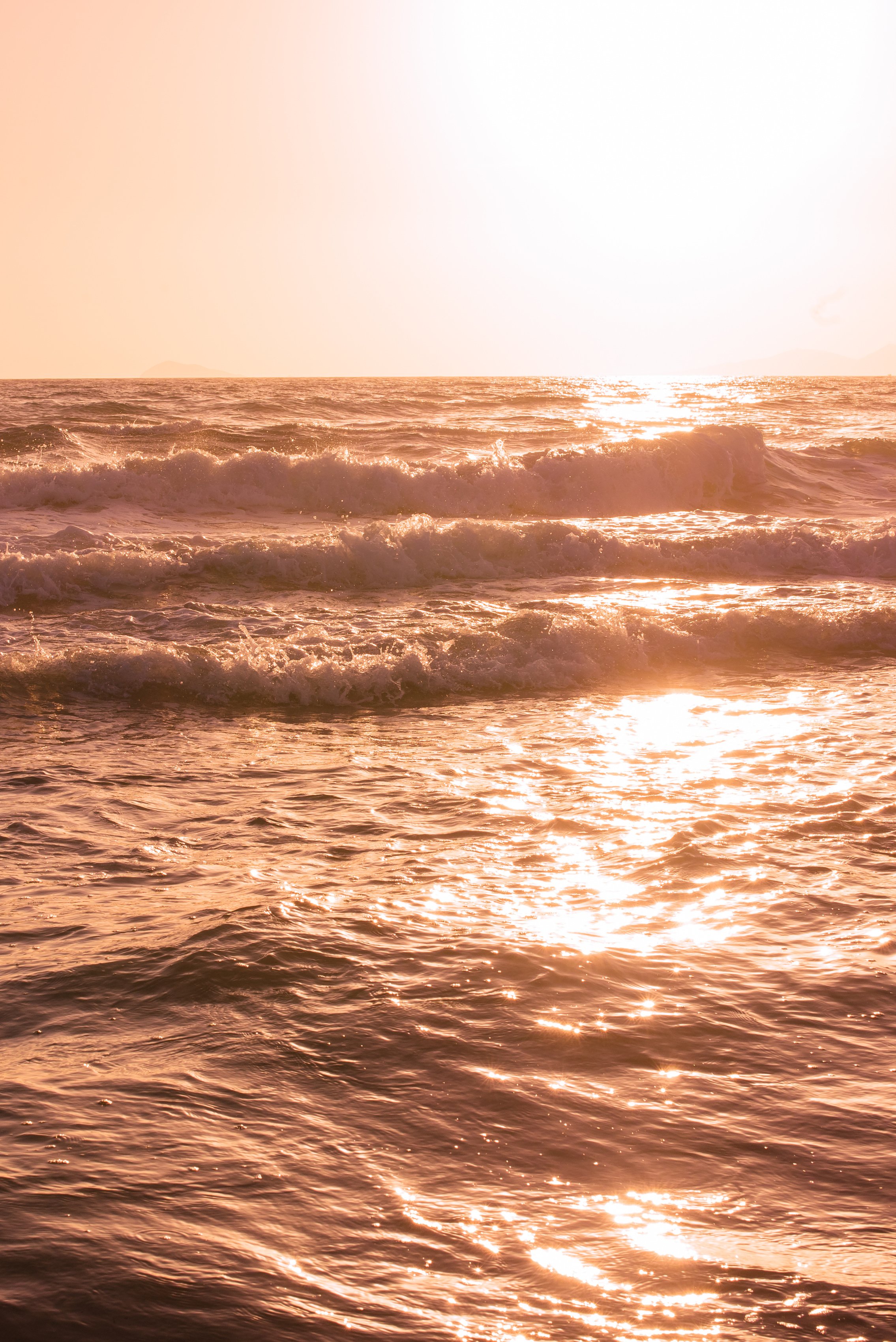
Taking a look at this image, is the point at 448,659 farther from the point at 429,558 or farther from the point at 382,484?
the point at 382,484

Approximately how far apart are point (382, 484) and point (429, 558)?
4.17 m

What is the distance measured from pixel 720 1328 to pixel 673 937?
167 cm

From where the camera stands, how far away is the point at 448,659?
7.87 metres

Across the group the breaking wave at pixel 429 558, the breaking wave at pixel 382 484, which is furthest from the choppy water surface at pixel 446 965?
the breaking wave at pixel 382 484

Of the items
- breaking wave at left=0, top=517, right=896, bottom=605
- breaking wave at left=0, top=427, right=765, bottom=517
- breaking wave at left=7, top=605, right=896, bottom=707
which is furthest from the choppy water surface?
breaking wave at left=0, top=427, right=765, bottom=517

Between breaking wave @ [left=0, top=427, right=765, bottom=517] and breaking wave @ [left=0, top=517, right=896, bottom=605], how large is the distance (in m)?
2.80

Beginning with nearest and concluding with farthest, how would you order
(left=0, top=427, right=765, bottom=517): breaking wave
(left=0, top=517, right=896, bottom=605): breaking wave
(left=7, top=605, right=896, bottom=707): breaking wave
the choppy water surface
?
the choppy water surface
(left=7, top=605, right=896, bottom=707): breaking wave
(left=0, top=517, right=896, bottom=605): breaking wave
(left=0, top=427, right=765, bottom=517): breaking wave

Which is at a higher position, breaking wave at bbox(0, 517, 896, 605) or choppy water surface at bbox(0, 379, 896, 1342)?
breaking wave at bbox(0, 517, 896, 605)

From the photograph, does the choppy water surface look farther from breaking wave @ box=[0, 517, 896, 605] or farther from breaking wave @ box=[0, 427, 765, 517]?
breaking wave @ box=[0, 427, 765, 517]

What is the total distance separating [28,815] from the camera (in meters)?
4.96

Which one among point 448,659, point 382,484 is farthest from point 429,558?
point 382,484

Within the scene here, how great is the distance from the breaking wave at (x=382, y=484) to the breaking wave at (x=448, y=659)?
22.4ft

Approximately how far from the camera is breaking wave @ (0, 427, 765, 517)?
591 inches

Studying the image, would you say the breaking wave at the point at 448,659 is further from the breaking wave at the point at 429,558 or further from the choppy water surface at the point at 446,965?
the breaking wave at the point at 429,558
